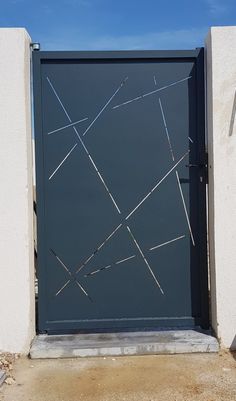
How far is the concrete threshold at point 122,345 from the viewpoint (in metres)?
4.11

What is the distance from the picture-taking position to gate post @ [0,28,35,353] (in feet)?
13.6

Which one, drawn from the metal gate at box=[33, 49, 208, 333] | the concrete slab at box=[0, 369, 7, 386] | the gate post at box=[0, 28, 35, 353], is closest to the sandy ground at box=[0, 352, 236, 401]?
the concrete slab at box=[0, 369, 7, 386]

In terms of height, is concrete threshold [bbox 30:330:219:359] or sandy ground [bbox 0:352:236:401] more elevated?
concrete threshold [bbox 30:330:219:359]

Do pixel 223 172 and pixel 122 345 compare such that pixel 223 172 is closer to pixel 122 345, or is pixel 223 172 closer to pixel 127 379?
pixel 122 345

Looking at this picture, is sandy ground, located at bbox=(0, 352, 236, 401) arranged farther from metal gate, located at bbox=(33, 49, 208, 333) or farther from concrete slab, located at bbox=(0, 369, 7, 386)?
metal gate, located at bbox=(33, 49, 208, 333)

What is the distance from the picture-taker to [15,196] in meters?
4.17

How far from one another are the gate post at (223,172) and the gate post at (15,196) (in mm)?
1574

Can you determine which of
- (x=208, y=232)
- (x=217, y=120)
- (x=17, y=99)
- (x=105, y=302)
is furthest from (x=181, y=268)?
(x=17, y=99)

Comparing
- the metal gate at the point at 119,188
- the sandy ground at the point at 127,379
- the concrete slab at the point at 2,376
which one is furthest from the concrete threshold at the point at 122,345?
the concrete slab at the point at 2,376

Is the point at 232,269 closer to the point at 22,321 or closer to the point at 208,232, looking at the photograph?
the point at 208,232

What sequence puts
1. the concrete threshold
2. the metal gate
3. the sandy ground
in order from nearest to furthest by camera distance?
the sandy ground, the concrete threshold, the metal gate

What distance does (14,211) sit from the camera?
4.17 metres

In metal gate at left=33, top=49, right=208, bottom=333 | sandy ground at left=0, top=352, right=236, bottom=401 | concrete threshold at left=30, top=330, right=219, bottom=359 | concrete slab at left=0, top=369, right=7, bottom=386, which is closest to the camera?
sandy ground at left=0, top=352, right=236, bottom=401

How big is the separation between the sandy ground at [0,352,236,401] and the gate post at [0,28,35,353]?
0.30 m
